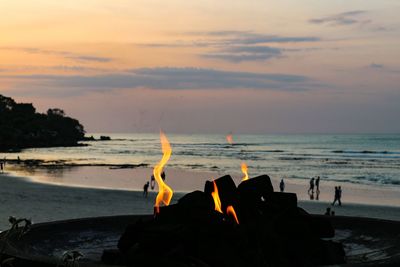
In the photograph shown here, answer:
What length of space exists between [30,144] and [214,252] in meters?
134

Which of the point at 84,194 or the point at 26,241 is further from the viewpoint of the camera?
the point at 84,194

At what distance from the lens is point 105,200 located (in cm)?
2819

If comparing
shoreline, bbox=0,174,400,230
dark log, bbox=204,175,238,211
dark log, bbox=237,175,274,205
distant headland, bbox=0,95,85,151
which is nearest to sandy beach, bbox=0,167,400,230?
shoreline, bbox=0,174,400,230

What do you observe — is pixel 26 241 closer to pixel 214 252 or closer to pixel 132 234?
pixel 132 234

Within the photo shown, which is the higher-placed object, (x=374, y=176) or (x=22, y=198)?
(x=374, y=176)

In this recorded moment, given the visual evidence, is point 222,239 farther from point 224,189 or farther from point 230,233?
point 224,189

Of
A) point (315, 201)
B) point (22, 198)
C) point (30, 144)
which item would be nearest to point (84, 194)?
point (22, 198)

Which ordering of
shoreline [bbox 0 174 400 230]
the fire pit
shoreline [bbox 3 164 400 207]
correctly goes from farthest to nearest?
shoreline [bbox 3 164 400 207]
shoreline [bbox 0 174 400 230]
the fire pit

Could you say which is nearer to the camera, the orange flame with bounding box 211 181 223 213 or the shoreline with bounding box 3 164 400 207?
the orange flame with bounding box 211 181 223 213

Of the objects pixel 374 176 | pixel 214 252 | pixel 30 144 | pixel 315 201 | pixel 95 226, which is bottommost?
pixel 214 252

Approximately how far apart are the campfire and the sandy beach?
522 inches

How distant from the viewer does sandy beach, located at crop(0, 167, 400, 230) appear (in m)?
23.2

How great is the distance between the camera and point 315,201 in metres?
29.6

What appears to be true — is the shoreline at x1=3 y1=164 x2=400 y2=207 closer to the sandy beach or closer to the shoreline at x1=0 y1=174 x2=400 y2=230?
the sandy beach
